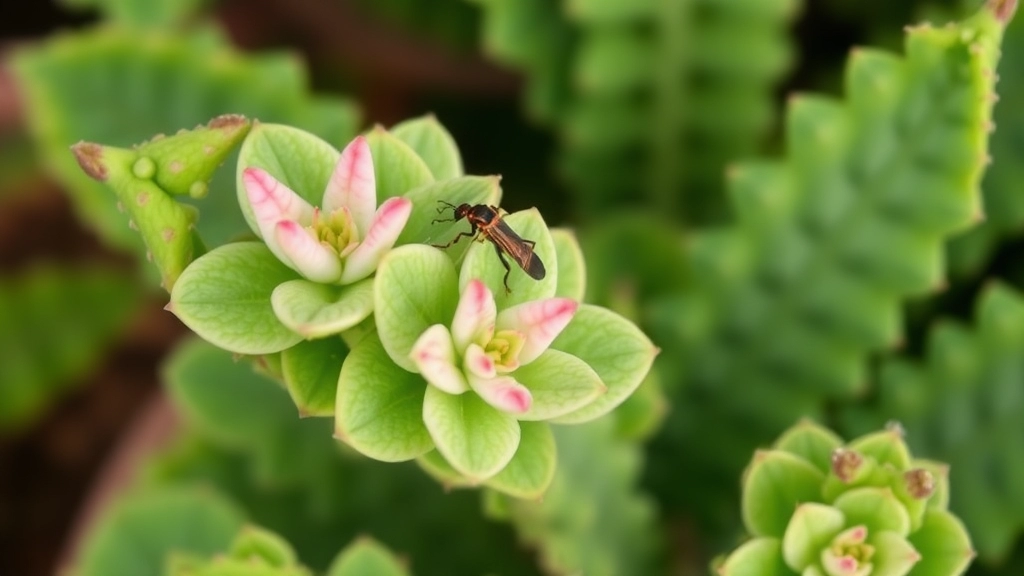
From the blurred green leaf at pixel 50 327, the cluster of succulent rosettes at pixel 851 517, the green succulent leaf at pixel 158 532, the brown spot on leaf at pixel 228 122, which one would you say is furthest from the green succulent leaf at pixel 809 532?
the blurred green leaf at pixel 50 327

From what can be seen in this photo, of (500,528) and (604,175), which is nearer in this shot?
(500,528)

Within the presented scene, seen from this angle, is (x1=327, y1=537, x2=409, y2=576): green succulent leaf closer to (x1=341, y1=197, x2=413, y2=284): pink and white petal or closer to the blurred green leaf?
A: (x1=341, y1=197, x2=413, y2=284): pink and white petal

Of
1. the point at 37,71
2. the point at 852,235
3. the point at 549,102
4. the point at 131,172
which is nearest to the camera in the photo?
the point at 131,172

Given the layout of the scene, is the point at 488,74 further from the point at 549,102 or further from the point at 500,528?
the point at 500,528

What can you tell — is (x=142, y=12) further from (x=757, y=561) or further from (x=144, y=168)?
(x=757, y=561)

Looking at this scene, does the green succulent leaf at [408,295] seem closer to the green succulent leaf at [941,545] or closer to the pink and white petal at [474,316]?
the pink and white petal at [474,316]

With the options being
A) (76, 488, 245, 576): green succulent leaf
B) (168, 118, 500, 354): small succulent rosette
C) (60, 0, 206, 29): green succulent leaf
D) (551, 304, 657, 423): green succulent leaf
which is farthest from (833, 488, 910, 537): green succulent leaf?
(60, 0, 206, 29): green succulent leaf

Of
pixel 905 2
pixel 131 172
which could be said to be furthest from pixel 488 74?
pixel 131 172

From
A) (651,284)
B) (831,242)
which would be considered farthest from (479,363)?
(651,284)
